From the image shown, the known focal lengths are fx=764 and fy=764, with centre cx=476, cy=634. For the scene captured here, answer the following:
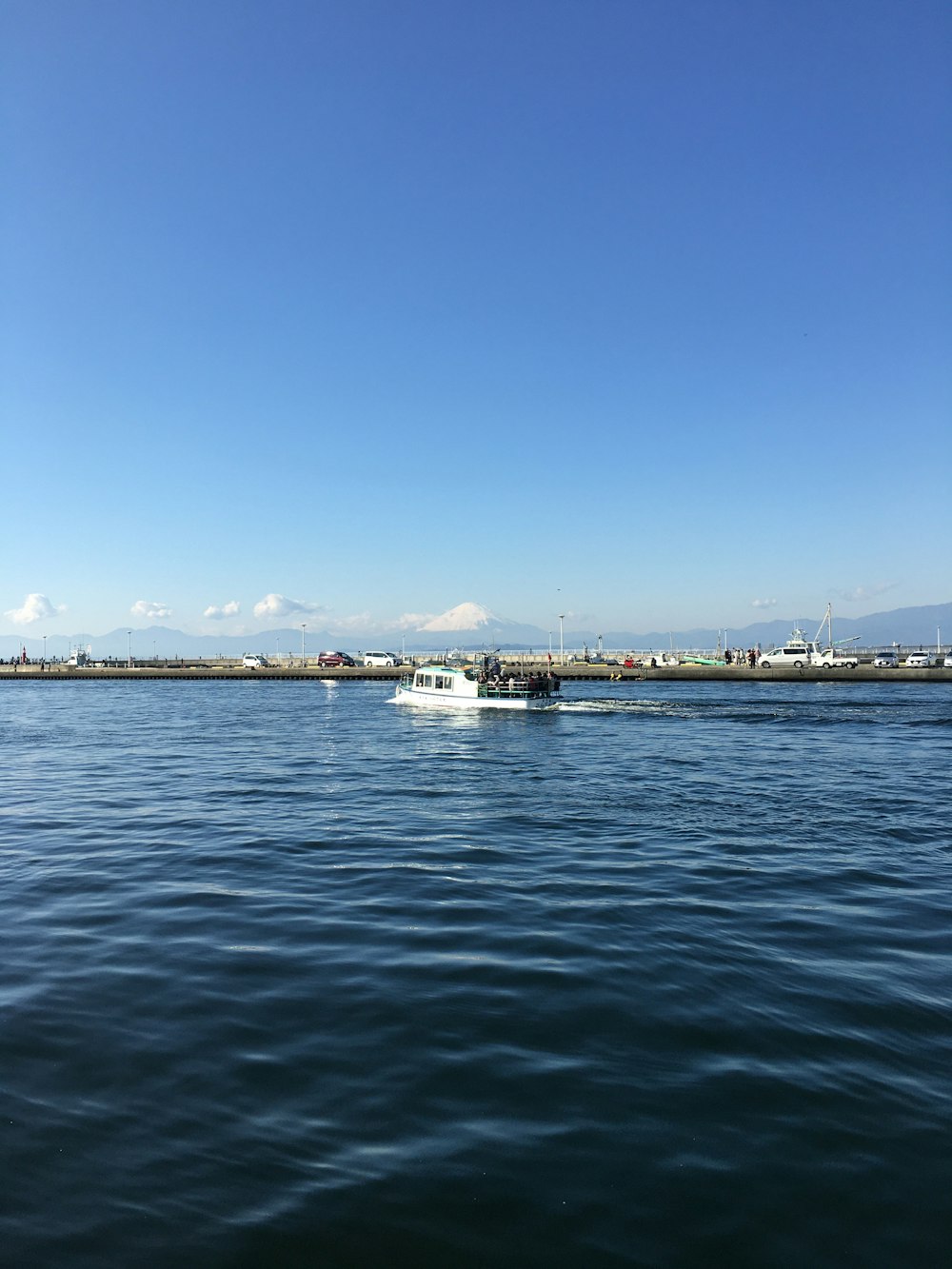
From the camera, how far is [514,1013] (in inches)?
329

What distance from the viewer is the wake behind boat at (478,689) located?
5709 centimetres

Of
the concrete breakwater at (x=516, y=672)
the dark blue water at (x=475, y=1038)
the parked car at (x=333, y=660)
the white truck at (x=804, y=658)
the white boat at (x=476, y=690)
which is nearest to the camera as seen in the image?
the dark blue water at (x=475, y=1038)

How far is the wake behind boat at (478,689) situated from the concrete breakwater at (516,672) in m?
18.3

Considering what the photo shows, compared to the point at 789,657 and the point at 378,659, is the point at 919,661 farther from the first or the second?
the point at 378,659

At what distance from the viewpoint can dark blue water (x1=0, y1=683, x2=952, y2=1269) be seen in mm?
5152

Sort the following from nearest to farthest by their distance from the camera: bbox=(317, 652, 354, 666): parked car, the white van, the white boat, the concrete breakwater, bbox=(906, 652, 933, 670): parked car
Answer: the white boat < the concrete breakwater < bbox=(906, 652, 933, 670): parked car < the white van < bbox=(317, 652, 354, 666): parked car

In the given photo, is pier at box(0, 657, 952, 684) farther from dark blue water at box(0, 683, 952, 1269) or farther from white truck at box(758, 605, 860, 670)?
dark blue water at box(0, 683, 952, 1269)

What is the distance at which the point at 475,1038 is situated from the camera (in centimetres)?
779

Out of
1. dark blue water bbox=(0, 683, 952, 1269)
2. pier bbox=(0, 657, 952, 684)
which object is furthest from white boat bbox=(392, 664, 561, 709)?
dark blue water bbox=(0, 683, 952, 1269)

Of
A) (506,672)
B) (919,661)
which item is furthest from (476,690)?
(919,661)

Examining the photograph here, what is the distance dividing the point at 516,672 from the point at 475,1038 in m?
72.8

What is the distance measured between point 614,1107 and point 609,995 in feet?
7.87

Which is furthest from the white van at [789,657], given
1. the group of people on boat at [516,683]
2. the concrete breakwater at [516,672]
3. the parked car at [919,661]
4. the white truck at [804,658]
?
the group of people on boat at [516,683]

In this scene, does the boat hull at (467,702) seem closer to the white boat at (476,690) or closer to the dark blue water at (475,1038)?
the white boat at (476,690)
